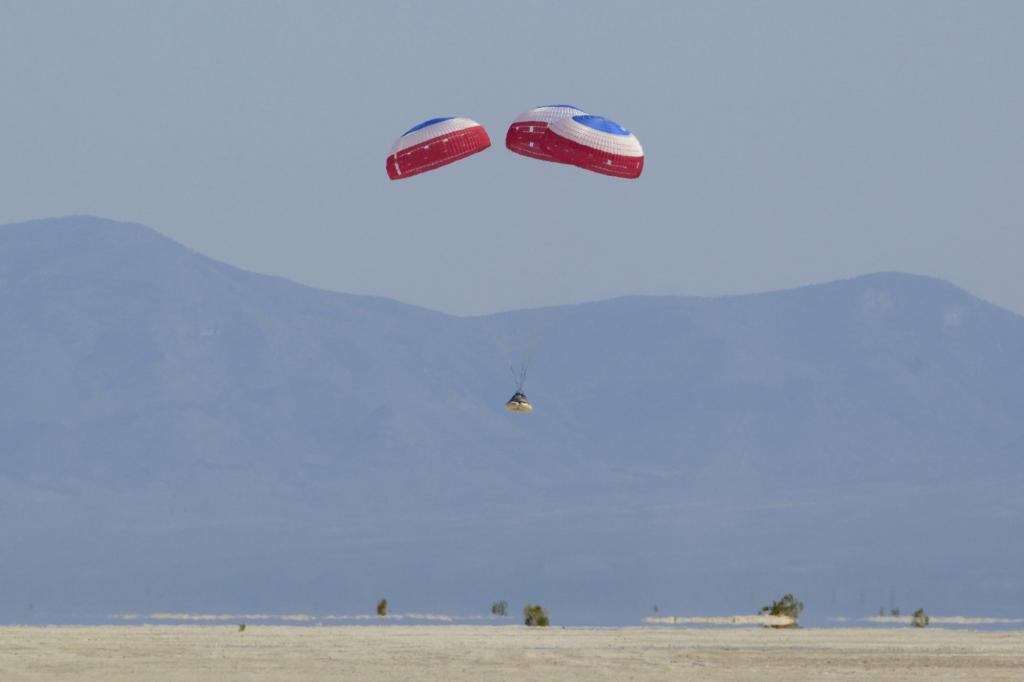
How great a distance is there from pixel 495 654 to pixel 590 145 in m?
14.9

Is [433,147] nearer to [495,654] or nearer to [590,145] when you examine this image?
[590,145]

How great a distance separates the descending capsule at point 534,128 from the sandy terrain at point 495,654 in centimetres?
1309

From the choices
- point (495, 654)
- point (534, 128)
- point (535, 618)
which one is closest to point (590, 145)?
point (534, 128)

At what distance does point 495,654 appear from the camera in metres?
44.3

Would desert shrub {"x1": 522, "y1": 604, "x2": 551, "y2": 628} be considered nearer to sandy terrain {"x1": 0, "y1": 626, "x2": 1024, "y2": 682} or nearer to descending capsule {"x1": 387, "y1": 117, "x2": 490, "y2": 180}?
sandy terrain {"x1": 0, "y1": 626, "x2": 1024, "y2": 682}

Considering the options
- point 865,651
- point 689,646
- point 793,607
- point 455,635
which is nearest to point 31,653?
point 455,635

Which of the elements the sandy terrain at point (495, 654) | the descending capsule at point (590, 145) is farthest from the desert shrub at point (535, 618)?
the descending capsule at point (590, 145)

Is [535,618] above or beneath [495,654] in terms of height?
above

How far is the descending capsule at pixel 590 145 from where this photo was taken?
173 feet

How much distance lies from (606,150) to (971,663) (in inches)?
678

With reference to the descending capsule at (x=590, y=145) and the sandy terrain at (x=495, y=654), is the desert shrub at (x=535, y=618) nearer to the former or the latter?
the sandy terrain at (x=495, y=654)

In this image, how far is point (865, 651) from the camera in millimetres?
46000

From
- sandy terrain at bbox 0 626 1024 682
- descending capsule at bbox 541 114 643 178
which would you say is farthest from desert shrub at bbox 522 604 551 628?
descending capsule at bbox 541 114 643 178

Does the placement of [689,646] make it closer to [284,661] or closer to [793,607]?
[284,661]
